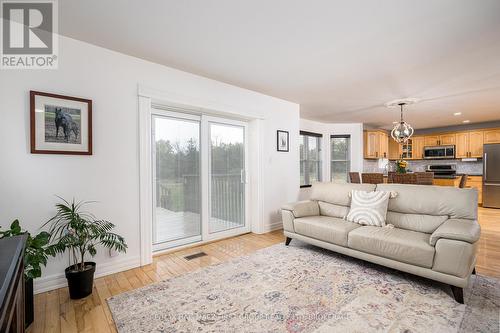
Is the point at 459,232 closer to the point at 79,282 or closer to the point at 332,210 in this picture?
the point at 332,210

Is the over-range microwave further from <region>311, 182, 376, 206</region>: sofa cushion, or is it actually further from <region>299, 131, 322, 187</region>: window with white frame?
<region>311, 182, 376, 206</region>: sofa cushion

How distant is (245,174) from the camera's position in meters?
4.25

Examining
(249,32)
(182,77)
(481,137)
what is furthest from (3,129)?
(481,137)

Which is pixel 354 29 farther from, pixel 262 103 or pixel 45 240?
pixel 45 240

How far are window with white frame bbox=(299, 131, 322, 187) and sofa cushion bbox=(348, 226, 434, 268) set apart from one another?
10.4 feet

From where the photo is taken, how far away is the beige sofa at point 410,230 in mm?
2090

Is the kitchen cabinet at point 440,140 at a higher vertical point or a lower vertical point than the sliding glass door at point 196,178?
higher

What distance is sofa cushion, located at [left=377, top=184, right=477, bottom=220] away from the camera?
258 cm

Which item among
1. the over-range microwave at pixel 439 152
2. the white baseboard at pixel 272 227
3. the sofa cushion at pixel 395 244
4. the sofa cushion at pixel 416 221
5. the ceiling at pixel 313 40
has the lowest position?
the white baseboard at pixel 272 227

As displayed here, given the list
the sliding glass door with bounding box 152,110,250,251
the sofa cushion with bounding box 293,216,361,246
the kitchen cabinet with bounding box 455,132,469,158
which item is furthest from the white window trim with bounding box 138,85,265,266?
the kitchen cabinet with bounding box 455,132,469,158

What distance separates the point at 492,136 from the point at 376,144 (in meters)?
2.89

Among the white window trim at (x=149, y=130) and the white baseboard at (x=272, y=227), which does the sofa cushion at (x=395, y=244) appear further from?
the white window trim at (x=149, y=130)

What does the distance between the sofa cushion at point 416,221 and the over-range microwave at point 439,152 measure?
228 inches

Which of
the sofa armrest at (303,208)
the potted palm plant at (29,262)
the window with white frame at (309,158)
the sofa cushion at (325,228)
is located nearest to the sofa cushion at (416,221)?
the sofa cushion at (325,228)
